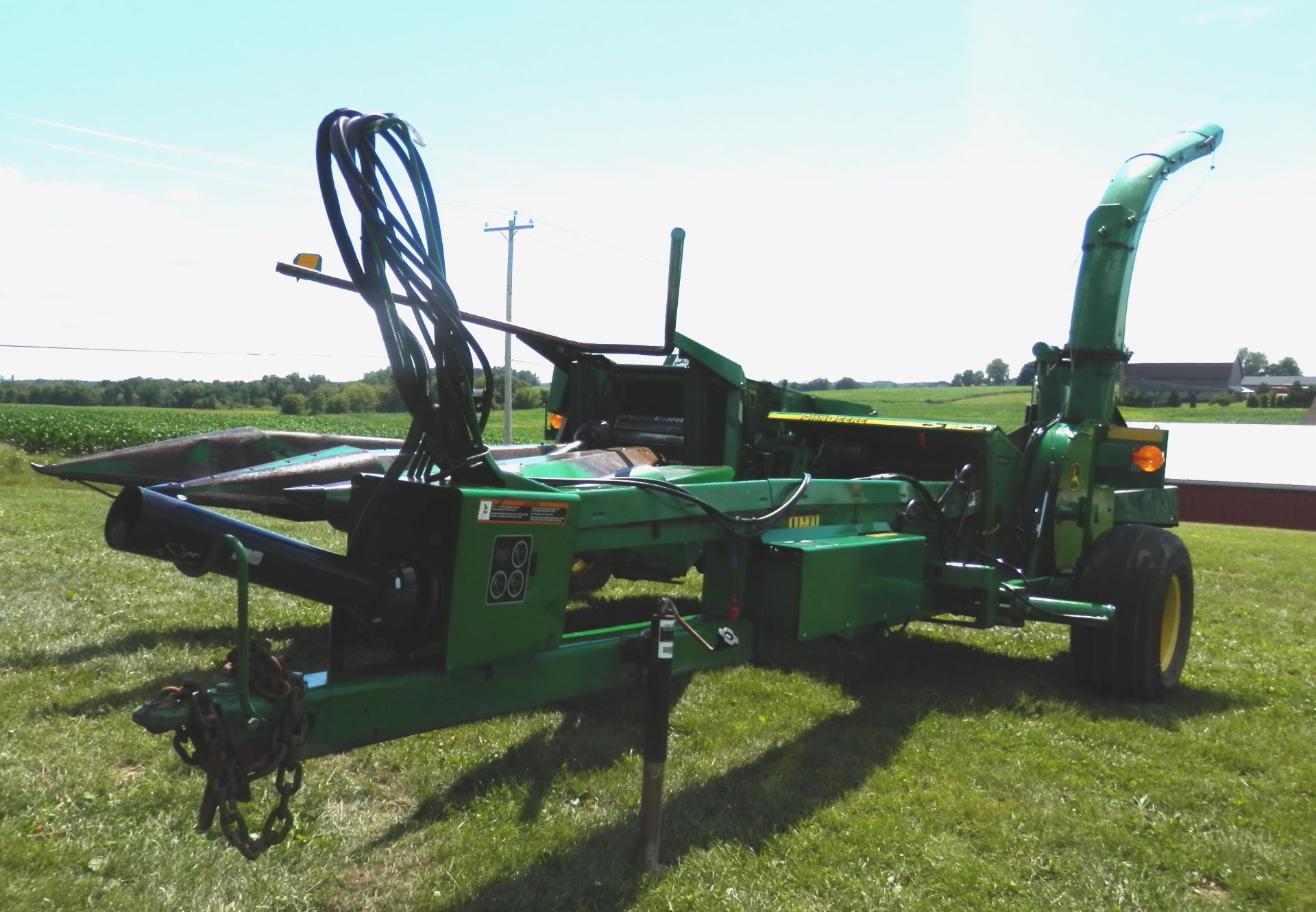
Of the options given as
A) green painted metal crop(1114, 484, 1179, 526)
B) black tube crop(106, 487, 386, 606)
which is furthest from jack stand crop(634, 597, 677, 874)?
green painted metal crop(1114, 484, 1179, 526)

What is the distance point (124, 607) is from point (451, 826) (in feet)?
14.7

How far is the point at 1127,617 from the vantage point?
6.09 meters

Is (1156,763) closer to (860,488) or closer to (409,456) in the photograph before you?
(860,488)

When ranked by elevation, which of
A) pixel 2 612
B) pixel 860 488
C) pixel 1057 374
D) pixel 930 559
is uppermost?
pixel 1057 374

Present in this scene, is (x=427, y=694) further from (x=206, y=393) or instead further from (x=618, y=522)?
(x=206, y=393)

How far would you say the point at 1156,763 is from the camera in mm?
5172

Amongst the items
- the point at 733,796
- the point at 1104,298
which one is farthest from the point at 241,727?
the point at 1104,298

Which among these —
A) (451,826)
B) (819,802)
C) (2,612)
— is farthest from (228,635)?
(819,802)

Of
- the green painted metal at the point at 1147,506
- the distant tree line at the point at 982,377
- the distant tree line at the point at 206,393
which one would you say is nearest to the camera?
the green painted metal at the point at 1147,506

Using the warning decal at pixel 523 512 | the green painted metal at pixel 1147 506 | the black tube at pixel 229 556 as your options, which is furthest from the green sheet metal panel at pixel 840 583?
the green painted metal at pixel 1147 506

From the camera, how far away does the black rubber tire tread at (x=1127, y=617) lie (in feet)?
20.0

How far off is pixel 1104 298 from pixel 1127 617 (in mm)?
2206

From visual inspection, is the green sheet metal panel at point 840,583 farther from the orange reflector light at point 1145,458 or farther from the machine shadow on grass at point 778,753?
the orange reflector light at point 1145,458

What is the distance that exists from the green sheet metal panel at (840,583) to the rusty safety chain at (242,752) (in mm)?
2106
